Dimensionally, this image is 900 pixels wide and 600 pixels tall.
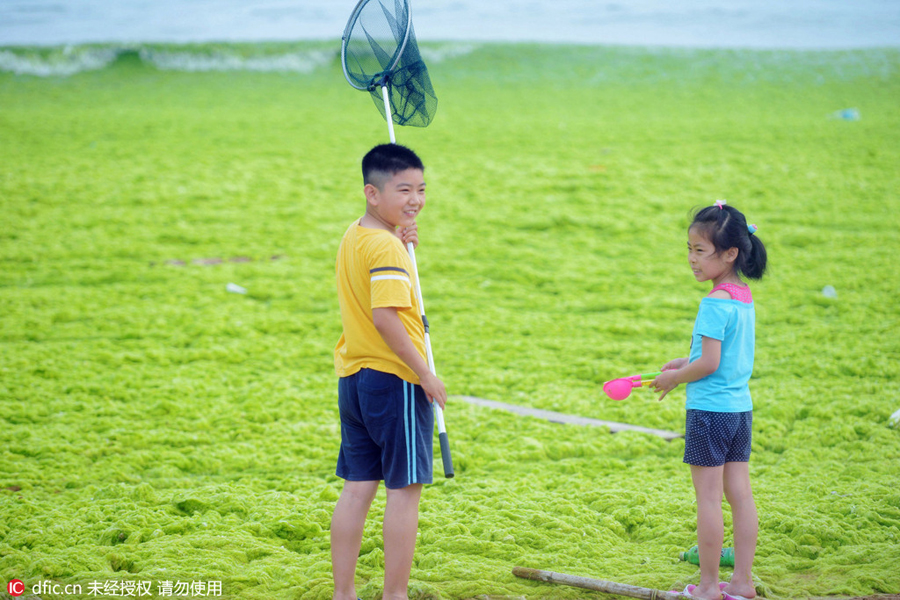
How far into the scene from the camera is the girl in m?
2.21

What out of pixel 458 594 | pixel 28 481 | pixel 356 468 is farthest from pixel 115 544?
pixel 458 594

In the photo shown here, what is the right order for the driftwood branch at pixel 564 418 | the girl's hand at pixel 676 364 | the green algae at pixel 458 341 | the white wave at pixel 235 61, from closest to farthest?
the girl's hand at pixel 676 364, the green algae at pixel 458 341, the driftwood branch at pixel 564 418, the white wave at pixel 235 61

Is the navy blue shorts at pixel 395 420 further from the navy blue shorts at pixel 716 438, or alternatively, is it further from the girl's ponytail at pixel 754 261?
the girl's ponytail at pixel 754 261

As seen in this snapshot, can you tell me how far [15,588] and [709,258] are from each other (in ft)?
7.40

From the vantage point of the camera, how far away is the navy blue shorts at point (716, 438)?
7.25 ft

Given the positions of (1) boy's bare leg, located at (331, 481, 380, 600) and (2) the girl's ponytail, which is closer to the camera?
(1) boy's bare leg, located at (331, 481, 380, 600)

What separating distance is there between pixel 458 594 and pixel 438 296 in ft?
12.7

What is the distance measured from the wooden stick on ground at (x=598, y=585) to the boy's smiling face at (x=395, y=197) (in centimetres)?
112

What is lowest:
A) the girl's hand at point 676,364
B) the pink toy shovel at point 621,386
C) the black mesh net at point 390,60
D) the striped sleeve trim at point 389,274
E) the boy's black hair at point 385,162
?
the pink toy shovel at point 621,386

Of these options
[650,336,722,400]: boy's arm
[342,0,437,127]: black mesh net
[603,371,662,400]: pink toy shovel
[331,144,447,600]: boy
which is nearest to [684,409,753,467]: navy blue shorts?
[650,336,722,400]: boy's arm

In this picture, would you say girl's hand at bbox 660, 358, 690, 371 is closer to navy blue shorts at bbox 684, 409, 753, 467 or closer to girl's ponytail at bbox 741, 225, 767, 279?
navy blue shorts at bbox 684, 409, 753, 467

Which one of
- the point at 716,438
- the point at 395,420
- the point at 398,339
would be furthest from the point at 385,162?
the point at 716,438

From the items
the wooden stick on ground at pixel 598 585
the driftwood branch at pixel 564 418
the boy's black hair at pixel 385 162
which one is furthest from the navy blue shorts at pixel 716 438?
A: the driftwood branch at pixel 564 418

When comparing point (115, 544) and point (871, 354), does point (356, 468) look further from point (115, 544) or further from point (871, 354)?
point (871, 354)
